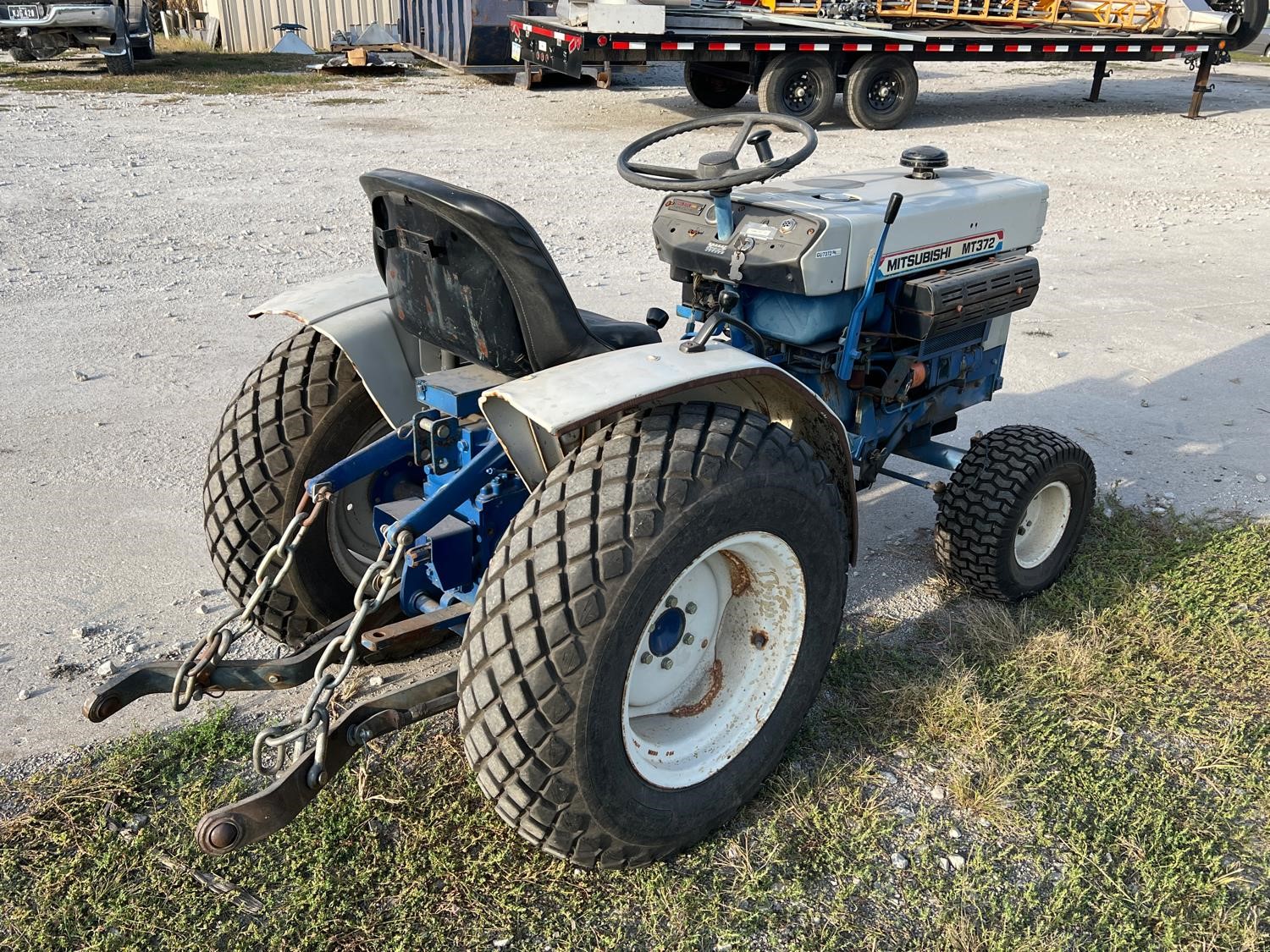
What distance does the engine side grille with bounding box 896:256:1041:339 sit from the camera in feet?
10.5

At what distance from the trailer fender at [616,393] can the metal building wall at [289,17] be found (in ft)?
60.3

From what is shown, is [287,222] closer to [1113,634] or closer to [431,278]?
[431,278]

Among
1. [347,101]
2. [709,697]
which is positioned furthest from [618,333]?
[347,101]

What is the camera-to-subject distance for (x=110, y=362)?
527 centimetres

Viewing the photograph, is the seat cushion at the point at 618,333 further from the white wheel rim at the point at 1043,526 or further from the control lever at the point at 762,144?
the white wheel rim at the point at 1043,526

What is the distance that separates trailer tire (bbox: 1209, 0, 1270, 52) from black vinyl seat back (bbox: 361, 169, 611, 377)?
14084 mm

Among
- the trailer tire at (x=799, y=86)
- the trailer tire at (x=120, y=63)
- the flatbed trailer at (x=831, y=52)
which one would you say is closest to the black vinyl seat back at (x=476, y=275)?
the flatbed trailer at (x=831, y=52)

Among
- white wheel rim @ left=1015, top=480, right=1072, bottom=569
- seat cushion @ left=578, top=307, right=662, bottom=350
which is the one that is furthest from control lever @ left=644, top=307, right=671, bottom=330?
white wheel rim @ left=1015, top=480, right=1072, bottom=569

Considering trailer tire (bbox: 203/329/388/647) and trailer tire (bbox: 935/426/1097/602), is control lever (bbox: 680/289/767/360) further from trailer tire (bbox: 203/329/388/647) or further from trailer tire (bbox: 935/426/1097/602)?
trailer tire (bbox: 203/329/388/647)

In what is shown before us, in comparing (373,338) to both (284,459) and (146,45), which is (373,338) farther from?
(146,45)

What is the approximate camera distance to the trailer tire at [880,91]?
12375 millimetres

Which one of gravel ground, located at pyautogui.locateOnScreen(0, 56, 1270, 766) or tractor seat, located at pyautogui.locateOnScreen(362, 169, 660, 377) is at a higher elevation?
tractor seat, located at pyautogui.locateOnScreen(362, 169, 660, 377)

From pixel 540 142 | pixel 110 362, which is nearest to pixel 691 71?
pixel 540 142

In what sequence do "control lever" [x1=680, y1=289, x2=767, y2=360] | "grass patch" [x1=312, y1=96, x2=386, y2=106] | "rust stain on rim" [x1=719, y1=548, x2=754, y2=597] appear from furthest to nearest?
"grass patch" [x1=312, y1=96, x2=386, y2=106], "rust stain on rim" [x1=719, y1=548, x2=754, y2=597], "control lever" [x1=680, y1=289, x2=767, y2=360]
